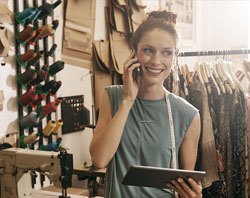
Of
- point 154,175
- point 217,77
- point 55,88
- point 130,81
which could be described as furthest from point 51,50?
point 154,175

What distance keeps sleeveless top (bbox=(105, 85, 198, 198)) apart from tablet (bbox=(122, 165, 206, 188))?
0.34ft

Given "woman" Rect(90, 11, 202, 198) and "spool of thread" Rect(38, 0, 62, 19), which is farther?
"spool of thread" Rect(38, 0, 62, 19)

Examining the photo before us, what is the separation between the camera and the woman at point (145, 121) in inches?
47.9

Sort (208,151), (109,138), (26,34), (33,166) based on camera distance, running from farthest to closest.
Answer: (208,151) → (26,34) → (33,166) → (109,138)

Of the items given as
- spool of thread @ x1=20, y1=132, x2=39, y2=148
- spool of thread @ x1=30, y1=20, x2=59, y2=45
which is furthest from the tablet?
spool of thread @ x1=30, y1=20, x2=59, y2=45

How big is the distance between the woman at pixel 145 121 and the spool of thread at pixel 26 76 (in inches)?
26.9

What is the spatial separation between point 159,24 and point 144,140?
1.36 ft

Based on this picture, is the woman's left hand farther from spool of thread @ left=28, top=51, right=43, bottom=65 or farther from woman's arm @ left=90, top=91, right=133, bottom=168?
spool of thread @ left=28, top=51, right=43, bottom=65

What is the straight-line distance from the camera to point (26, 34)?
182 centimetres

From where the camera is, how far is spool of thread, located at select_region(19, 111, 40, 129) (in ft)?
6.05

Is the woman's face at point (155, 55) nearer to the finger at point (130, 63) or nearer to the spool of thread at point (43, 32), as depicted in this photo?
the finger at point (130, 63)

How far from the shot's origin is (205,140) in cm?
206

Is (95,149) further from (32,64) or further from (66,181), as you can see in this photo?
(32,64)

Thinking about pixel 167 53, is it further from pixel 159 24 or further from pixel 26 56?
pixel 26 56
